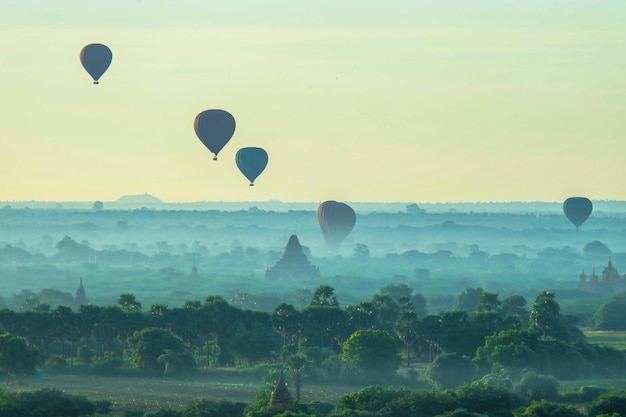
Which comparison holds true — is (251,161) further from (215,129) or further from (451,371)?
(451,371)

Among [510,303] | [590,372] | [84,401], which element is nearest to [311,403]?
[84,401]

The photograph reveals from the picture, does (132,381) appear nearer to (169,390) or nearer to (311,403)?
Answer: (169,390)

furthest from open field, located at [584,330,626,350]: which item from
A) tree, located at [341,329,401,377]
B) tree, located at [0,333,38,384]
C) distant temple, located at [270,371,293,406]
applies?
distant temple, located at [270,371,293,406]

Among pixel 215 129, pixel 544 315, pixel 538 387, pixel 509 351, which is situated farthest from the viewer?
pixel 215 129

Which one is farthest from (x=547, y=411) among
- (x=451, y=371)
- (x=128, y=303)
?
(x=128, y=303)

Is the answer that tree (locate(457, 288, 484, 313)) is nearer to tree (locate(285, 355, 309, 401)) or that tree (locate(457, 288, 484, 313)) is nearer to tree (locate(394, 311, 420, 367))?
tree (locate(394, 311, 420, 367))

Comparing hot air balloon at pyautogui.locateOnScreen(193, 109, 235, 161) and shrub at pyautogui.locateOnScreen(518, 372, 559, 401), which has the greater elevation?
hot air balloon at pyautogui.locateOnScreen(193, 109, 235, 161)

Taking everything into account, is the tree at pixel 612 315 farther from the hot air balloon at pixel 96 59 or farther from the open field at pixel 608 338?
the hot air balloon at pixel 96 59
